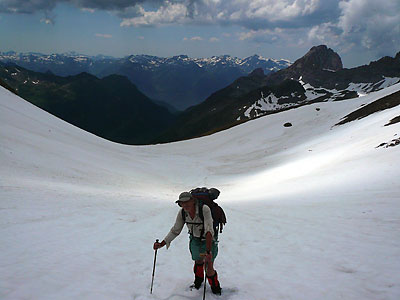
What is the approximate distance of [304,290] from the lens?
22.6ft

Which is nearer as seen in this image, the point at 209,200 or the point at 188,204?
the point at 188,204

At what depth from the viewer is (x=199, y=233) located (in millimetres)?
6477

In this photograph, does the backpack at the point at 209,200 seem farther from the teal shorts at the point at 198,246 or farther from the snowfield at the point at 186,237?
the snowfield at the point at 186,237

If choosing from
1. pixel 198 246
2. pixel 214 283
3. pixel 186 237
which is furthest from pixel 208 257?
pixel 186 237

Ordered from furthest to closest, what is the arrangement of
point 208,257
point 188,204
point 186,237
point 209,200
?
1. point 186,237
2. point 209,200
3. point 188,204
4. point 208,257

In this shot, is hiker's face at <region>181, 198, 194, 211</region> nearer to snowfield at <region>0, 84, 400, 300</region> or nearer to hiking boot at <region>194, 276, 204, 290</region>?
hiking boot at <region>194, 276, 204, 290</region>

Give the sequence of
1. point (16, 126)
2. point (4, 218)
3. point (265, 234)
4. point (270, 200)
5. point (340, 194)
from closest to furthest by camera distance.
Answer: point (4, 218) < point (265, 234) < point (340, 194) < point (270, 200) < point (16, 126)

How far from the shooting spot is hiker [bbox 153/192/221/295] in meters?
6.12

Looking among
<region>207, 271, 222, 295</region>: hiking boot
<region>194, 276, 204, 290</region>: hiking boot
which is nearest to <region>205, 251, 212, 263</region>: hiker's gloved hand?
<region>207, 271, 222, 295</region>: hiking boot

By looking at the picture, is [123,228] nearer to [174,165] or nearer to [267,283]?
[267,283]

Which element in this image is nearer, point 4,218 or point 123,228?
point 4,218

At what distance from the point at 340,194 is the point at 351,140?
18930 millimetres

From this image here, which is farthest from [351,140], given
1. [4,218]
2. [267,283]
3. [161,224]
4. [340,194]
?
[4,218]

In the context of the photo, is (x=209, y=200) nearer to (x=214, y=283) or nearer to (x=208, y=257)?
(x=208, y=257)
